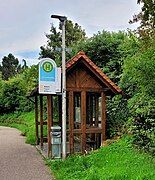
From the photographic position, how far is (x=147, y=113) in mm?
11312

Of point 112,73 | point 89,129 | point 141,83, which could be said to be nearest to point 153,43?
point 141,83

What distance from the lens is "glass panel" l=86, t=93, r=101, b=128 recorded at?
17.2 meters

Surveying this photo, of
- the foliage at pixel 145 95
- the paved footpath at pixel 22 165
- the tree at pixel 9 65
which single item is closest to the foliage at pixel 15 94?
the paved footpath at pixel 22 165

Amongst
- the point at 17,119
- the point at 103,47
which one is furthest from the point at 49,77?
the point at 17,119

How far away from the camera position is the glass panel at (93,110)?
17.2 metres

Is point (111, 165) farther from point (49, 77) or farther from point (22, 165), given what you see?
point (49, 77)

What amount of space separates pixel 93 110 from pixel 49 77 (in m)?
4.89

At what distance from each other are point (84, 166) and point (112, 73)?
10538 millimetres

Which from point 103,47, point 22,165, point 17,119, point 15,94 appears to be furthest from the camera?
point 15,94

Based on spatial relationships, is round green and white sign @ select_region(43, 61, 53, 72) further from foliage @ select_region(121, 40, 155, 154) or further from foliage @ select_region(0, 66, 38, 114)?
foliage @ select_region(0, 66, 38, 114)

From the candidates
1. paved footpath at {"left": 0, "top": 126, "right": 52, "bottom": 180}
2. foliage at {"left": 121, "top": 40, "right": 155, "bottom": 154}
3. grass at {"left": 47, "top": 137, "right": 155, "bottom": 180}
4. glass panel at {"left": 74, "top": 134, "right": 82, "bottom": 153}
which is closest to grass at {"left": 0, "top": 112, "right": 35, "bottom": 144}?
glass panel at {"left": 74, "top": 134, "right": 82, "bottom": 153}

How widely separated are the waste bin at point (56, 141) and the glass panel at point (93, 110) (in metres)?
2.80

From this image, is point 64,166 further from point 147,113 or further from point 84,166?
point 147,113

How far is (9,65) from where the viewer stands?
342ft
